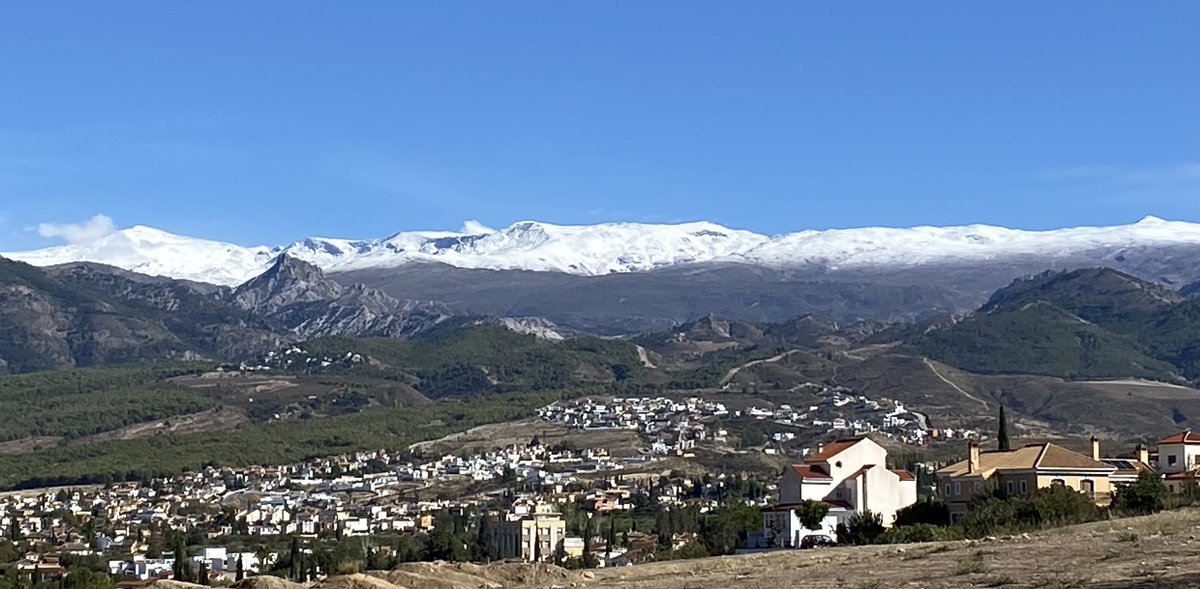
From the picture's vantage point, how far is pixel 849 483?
338ft

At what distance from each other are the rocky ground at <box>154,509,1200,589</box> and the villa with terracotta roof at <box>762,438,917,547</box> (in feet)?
146

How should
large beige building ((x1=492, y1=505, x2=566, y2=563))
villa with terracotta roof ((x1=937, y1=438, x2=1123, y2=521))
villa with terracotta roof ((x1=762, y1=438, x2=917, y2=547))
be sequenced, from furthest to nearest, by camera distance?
large beige building ((x1=492, y1=505, x2=566, y2=563)) < villa with terracotta roof ((x1=762, y1=438, x2=917, y2=547)) < villa with terracotta roof ((x1=937, y1=438, x2=1123, y2=521))

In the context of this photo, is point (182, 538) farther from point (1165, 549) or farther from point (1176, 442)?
point (1165, 549)

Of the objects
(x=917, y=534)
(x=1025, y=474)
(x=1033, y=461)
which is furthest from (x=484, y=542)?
(x=917, y=534)

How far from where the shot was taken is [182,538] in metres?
165

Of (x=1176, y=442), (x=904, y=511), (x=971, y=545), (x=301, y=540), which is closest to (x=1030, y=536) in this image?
(x=971, y=545)

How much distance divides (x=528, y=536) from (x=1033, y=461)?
1867 inches

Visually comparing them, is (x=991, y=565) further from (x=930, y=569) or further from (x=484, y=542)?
(x=484, y=542)

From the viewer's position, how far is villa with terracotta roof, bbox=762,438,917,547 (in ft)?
333

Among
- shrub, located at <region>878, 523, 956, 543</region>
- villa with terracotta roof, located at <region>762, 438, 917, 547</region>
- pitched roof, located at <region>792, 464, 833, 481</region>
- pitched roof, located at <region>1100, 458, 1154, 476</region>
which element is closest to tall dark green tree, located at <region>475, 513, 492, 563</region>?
pitched roof, located at <region>792, 464, 833, 481</region>

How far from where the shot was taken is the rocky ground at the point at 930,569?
34.5 m

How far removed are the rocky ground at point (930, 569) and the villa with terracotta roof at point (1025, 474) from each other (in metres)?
38.5

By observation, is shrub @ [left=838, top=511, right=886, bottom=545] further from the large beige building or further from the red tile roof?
the large beige building

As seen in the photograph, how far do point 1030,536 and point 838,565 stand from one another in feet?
23.3
